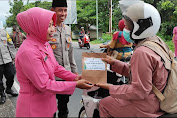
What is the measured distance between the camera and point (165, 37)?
52.0ft

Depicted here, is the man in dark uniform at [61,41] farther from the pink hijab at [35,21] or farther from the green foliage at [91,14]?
the green foliage at [91,14]

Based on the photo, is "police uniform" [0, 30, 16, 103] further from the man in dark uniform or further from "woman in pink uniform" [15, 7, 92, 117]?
"woman in pink uniform" [15, 7, 92, 117]

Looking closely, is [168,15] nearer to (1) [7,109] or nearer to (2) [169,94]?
(1) [7,109]

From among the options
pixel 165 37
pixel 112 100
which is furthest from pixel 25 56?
pixel 165 37

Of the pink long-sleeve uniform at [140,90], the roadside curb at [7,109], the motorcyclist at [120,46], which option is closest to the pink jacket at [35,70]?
the pink long-sleeve uniform at [140,90]

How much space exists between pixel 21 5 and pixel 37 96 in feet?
134

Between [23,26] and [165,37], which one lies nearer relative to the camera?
[23,26]

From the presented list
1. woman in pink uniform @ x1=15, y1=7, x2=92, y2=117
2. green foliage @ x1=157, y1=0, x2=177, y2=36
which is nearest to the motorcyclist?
woman in pink uniform @ x1=15, y1=7, x2=92, y2=117

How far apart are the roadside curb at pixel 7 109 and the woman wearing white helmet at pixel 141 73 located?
2.38m

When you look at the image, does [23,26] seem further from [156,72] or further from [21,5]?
[21,5]

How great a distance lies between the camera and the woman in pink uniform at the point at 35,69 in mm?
1564

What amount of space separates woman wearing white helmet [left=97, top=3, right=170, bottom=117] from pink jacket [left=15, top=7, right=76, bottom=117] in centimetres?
49

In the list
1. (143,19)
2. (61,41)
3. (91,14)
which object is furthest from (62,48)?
(91,14)

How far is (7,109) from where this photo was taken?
370 cm
